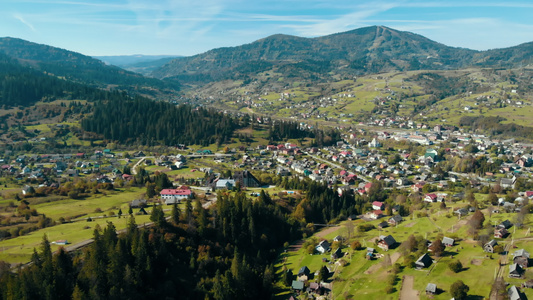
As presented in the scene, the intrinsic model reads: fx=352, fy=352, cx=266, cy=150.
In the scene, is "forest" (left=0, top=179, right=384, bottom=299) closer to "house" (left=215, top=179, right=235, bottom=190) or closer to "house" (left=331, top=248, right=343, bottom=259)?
"house" (left=331, top=248, right=343, bottom=259)

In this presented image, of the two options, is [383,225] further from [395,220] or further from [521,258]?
[521,258]

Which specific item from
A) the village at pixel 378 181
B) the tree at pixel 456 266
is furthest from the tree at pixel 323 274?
the tree at pixel 456 266

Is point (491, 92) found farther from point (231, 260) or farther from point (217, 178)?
point (231, 260)

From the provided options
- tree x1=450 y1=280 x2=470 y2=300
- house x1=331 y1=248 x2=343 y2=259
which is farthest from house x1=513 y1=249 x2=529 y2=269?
house x1=331 y1=248 x2=343 y2=259

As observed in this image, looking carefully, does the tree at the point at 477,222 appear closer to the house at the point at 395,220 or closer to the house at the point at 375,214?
the house at the point at 395,220

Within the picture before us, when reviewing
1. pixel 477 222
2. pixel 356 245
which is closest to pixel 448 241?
pixel 477 222

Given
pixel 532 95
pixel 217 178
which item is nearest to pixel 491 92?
pixel 532 95
